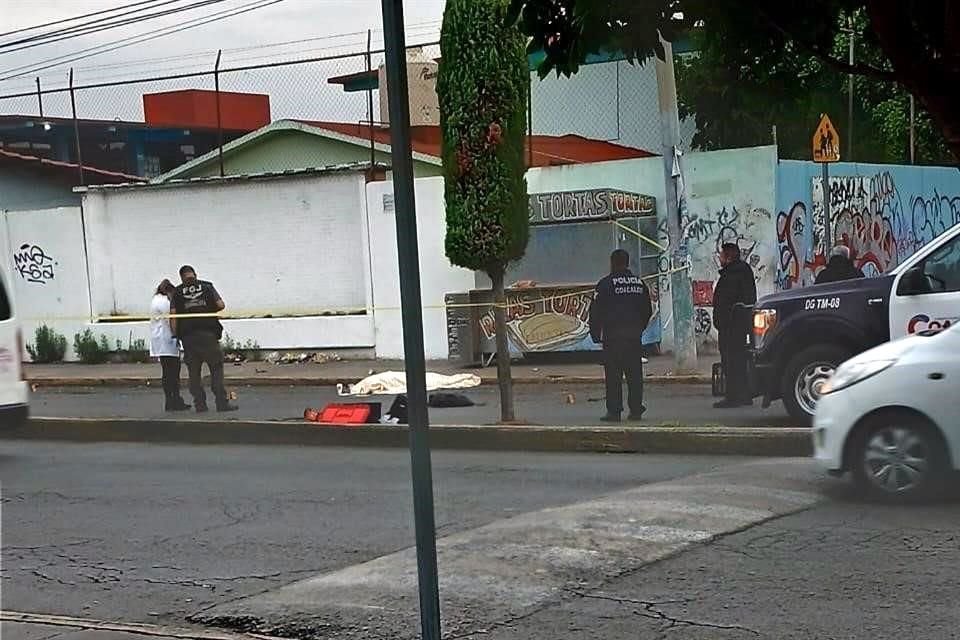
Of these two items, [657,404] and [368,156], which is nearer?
[657,404]

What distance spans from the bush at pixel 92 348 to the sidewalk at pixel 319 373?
0.83 feet

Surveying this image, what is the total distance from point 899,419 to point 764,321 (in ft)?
13.2

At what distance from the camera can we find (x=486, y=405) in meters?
15.0

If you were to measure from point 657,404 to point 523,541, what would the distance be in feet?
23.7

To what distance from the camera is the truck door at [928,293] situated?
1075cm

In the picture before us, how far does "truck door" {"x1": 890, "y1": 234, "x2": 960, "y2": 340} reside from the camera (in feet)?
35.3

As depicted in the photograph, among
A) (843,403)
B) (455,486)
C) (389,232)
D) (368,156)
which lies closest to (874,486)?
(843,403)

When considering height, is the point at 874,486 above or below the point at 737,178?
below

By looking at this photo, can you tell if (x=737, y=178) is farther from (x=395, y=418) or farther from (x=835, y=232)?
(x=395, y=418)

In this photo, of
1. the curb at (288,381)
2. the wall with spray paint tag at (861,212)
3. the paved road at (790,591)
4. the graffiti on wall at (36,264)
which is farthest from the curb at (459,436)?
the graffiti on wall at (36,264)

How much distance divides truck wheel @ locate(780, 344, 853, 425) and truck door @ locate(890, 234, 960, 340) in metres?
0.71

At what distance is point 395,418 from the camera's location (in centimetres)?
1327

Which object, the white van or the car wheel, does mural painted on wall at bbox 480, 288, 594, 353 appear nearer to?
the white van

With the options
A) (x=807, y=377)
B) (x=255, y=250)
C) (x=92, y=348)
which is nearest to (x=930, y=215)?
(x=807, y=377)
